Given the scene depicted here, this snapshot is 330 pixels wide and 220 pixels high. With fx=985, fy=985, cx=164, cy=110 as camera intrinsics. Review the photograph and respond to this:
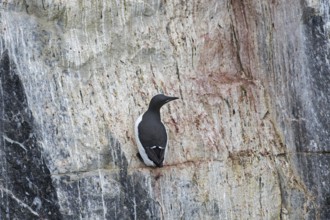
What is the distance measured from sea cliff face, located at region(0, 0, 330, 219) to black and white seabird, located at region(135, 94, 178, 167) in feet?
0.58

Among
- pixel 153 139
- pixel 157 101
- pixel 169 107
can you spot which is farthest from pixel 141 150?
pixel 169 107

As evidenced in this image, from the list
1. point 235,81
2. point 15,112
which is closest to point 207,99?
point 235,81

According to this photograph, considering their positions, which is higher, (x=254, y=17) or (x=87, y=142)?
(x=254, y=17)

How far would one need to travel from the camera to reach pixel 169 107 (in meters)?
12.9

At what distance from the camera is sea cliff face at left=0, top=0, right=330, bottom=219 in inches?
450

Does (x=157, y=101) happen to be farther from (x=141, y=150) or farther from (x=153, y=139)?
(x=141, y=150)

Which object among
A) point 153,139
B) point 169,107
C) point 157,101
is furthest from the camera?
point 169,107

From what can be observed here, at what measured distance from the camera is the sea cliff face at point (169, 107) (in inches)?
450

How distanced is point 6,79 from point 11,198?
138 cm

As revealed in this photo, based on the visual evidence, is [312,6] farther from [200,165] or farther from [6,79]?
[6,79]

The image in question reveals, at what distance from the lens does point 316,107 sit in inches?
526

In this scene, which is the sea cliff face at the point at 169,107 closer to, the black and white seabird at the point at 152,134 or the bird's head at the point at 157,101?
the black and white seabird at the point at 152,134

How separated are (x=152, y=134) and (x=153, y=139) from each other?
0.25 feet

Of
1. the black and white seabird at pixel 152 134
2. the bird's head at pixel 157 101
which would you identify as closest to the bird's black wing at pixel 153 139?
the black and white seabird at pixel 152 134
